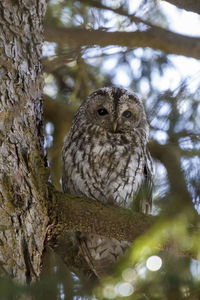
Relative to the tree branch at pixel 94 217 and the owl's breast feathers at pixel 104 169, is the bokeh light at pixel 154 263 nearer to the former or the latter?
the tree branch at pixel 94 217

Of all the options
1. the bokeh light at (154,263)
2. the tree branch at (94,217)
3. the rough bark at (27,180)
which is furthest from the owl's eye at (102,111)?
the bokeh light at (154,263)

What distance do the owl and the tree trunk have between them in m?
0.53

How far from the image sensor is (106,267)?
263 cm

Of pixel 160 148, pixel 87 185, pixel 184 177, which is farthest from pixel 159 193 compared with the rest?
pixel 160 148

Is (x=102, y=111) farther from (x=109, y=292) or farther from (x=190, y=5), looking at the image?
(x=109, y=292)

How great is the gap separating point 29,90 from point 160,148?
1.05 meters

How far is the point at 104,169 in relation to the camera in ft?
8.07

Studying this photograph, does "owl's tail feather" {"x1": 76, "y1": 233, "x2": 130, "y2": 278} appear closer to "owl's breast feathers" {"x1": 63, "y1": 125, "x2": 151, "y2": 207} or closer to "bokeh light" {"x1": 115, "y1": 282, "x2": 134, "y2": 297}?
"owl's breast feathers" {"x1": 63, "y1": 125, "x2": 151, "y2": 207}

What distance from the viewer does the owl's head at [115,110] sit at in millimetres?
2662

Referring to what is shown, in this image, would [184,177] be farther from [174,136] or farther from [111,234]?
[111,234]

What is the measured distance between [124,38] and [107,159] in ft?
2.57

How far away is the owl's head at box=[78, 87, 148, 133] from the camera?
2662 millimetres

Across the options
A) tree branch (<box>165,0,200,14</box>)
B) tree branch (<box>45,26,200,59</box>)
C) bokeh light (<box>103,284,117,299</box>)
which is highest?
tree branch (<box>45,26,200,59</box>)

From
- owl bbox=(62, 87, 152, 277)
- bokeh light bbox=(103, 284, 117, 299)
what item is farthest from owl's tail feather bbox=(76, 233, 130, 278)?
bokeh light bbox=(103, 284, 117, 299)
